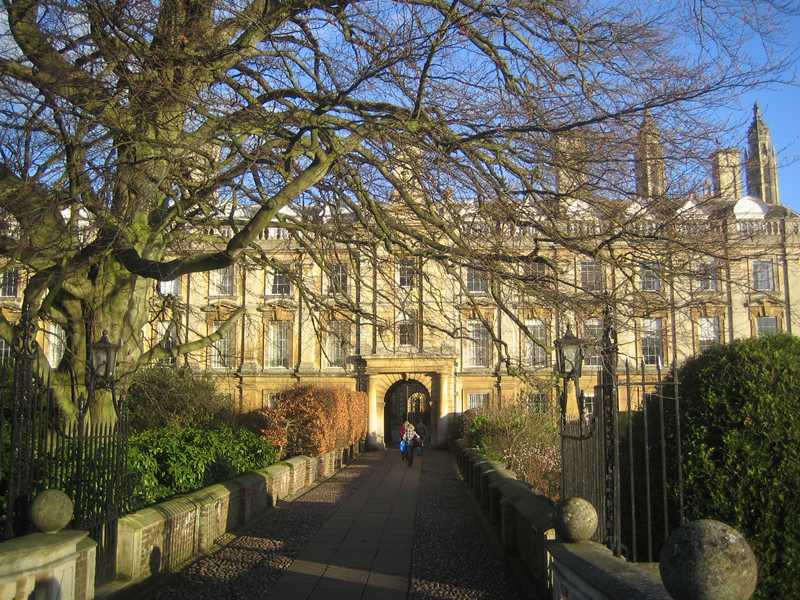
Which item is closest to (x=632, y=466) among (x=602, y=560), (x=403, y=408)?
(x=602, y=560)

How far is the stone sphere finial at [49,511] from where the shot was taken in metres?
5.91

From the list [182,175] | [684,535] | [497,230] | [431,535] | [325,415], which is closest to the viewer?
[684,535]

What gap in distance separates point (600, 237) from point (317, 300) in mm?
5440

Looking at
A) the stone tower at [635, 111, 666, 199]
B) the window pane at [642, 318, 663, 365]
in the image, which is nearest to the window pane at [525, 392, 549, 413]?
the window pane at [642, 318, 663, 365]

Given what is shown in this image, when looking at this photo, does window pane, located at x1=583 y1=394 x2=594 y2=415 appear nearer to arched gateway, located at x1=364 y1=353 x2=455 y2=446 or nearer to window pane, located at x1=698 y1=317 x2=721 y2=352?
window pane, located at x1=698 y1=317 x2=721 y2=352

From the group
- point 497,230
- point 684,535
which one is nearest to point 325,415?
point 497,230

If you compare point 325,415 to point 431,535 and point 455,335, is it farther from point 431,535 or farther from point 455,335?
point 455,335

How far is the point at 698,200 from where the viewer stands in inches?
316

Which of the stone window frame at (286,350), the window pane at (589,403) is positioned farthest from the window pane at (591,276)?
the stone window frame at (286,350)

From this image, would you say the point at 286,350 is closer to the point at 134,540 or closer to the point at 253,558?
the point at 253,558

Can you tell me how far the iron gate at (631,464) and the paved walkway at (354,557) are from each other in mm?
1601

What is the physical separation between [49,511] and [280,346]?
37435mm

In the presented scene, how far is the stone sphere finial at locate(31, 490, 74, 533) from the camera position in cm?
591

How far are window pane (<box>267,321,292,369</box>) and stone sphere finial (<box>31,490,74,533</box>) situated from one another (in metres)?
36.6
